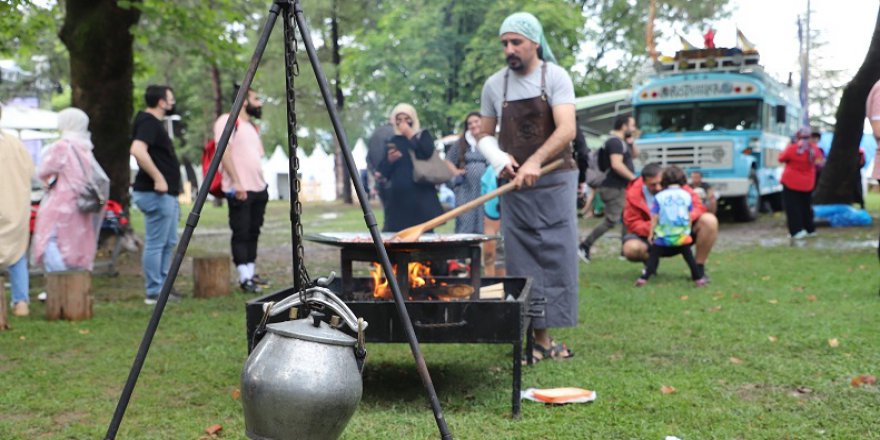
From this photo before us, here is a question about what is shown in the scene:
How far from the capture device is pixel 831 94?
72375 mm

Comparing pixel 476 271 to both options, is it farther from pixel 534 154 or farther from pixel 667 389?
pixel 667 389

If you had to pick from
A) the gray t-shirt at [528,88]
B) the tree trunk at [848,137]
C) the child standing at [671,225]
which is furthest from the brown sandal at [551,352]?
the tree trunk at [848,137]

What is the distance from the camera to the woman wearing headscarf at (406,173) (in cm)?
927

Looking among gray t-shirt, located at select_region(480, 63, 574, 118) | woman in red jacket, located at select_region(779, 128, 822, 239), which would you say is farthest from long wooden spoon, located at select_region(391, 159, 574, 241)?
woman in red jacket, located at select_region(779, 128, 822, 239)

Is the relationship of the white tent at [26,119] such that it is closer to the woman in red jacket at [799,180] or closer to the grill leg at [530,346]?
the woman in red jacket at [799,180]

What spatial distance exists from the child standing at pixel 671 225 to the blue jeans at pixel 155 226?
4968 mm

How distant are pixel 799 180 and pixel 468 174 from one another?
6049mm

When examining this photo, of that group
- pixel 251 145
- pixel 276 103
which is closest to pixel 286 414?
pixel 251 145

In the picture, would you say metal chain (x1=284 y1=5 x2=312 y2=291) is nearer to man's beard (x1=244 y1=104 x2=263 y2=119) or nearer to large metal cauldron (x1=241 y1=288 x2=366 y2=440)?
large metal cauldron (x1=241 y1=288 x2=366 y2=440)

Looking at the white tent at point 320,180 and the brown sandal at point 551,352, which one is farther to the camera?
the white tent at point 320,180

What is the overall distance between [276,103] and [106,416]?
31959 millimetres

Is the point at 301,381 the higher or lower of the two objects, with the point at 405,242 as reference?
lower

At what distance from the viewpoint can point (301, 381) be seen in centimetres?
304

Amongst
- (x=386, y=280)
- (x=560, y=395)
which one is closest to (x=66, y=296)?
(x=386, y=280)
